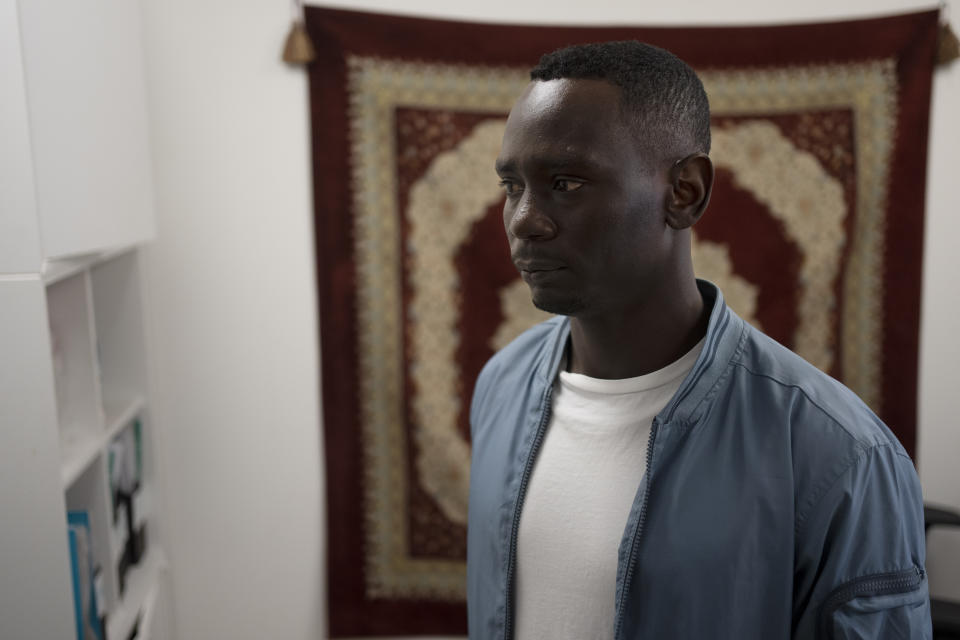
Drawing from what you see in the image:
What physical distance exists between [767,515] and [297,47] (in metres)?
1.67

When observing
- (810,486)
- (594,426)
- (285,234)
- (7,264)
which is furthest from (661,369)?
(285,234)

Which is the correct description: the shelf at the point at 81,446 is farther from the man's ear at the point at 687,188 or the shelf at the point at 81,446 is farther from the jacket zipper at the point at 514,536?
the man's ear at the point at 687,188

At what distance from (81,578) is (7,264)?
0.67 metres

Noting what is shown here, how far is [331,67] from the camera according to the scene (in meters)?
2.02

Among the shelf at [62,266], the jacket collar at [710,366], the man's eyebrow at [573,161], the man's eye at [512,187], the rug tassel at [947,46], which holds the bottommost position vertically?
the jacket collar at [710,366]

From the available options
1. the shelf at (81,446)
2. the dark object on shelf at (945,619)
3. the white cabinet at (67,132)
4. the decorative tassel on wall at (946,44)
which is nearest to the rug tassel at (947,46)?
the decorative tassel on wall at (946,44)

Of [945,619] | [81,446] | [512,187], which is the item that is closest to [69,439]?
[81,446]

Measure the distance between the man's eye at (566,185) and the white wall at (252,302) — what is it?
4.46ft

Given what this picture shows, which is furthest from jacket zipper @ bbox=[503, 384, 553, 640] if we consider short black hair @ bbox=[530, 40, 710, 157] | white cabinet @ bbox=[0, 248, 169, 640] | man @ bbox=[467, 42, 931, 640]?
white cabinet @ bbox=[0, 248, 169, 640]

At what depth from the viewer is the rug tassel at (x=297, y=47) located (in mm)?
1963

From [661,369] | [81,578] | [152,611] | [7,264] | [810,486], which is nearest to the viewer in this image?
[810,486]

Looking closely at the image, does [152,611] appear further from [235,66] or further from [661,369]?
[661,369]

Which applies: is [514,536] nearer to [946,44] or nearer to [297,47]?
[297,47]

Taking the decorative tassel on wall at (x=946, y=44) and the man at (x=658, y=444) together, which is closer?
the man at (x=658, y=444)
